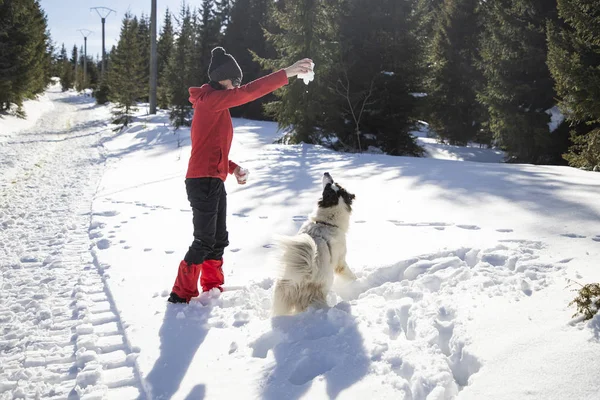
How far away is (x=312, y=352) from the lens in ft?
9.32

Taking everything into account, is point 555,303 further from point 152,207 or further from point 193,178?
point 152,207

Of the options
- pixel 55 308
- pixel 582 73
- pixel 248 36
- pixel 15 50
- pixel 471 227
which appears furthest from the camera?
pixel 248 36

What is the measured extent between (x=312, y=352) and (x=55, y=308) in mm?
2398

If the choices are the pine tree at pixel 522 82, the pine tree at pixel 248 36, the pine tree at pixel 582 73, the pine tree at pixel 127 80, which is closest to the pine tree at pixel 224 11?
the pine tree at pixel 248 36

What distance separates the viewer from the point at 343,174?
29.5ft

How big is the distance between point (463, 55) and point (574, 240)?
63.3ft

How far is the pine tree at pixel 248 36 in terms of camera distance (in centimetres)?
3055

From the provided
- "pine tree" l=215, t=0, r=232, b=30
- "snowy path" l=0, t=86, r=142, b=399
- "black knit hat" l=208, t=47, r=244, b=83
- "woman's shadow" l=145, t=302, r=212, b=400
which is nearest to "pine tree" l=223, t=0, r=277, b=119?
"pine tree" l=215, t=0, r=232, b=30

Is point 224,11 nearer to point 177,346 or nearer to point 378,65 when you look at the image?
point 378,65

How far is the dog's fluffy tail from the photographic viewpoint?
134 inches

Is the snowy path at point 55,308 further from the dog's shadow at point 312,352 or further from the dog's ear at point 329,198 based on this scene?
the dog's ear at point 329,198

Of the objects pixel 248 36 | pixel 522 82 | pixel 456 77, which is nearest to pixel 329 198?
pixel 522 82

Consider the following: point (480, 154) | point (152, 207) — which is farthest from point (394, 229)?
point (480, 154)

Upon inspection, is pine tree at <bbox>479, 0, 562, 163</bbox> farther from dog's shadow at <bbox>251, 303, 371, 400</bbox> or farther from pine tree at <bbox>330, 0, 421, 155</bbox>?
dog's shadow at <bbox>251, 303, 371, 400</bbox>
